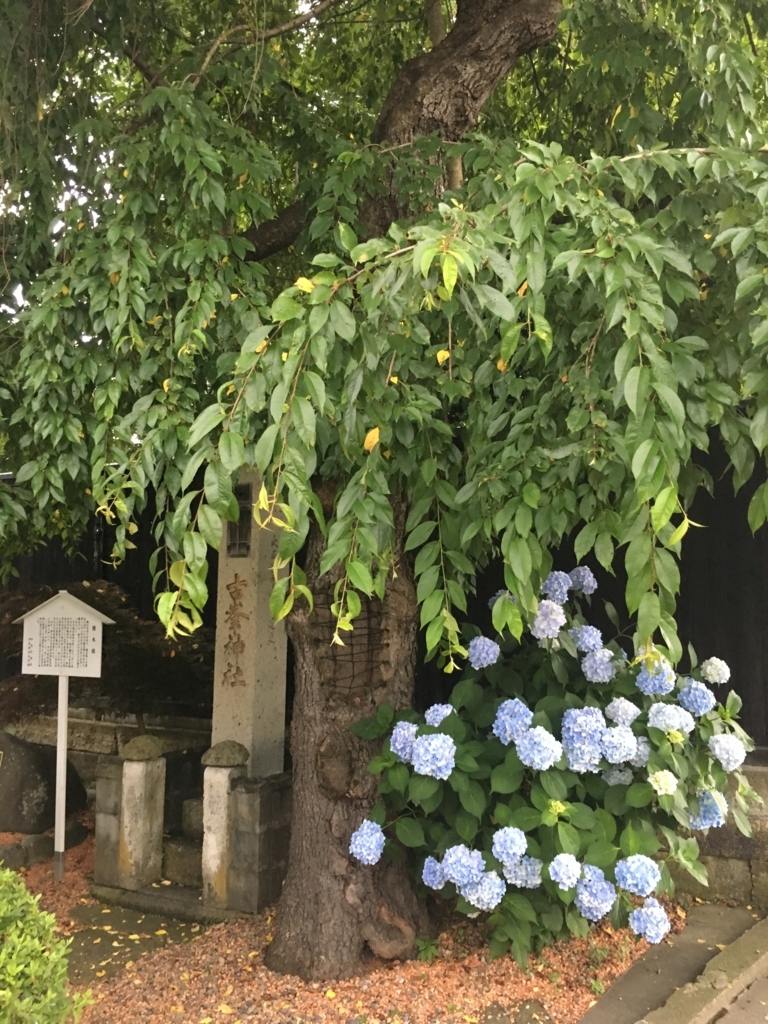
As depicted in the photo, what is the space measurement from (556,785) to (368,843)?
0.79 m

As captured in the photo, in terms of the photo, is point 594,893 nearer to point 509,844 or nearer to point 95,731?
point 509,844

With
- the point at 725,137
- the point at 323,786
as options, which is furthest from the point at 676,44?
the point at 323,786

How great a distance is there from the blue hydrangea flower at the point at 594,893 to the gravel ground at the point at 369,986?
0.46 meters

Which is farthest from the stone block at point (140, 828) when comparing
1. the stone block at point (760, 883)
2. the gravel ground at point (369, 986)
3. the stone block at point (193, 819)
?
the stone block at point (760, 883)

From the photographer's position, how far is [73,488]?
388 cm

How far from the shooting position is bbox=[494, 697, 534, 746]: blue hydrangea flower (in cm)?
328

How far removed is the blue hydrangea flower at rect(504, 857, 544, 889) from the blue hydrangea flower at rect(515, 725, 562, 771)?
0.36 metres

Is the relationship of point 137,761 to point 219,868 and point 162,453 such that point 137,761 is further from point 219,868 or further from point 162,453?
point 162,453

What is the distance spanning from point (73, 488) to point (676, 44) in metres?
3.31

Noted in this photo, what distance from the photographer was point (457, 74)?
12.9 feet

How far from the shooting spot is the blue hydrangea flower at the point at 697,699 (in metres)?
3.52

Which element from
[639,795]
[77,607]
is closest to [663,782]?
[639,795]

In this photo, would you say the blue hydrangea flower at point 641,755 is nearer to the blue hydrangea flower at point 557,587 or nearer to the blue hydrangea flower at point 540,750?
the blue hydrangea flower at point 540,750

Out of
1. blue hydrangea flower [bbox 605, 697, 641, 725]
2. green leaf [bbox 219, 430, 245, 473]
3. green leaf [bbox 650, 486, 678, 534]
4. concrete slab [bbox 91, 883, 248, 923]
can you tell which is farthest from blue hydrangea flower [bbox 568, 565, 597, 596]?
concrete slab [bbox 91, 883, 248, 923]
